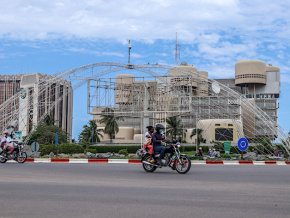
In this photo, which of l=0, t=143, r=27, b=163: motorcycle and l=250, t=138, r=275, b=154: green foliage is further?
l=250, t=138, r=275, b=154: green foliage

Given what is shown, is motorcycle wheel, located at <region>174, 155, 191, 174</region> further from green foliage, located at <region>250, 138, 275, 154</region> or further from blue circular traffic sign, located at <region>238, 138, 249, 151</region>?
green foliage, located at <region>250, 138, 275, 154</region>

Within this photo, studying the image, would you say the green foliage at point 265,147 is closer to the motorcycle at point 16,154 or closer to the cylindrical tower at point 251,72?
the motorcycle at point 16,154

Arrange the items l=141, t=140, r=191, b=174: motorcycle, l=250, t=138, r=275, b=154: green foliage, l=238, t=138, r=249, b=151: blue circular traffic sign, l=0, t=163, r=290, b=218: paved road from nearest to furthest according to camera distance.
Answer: l=0, t=163, r=290, b=218: paved road
l=141, t=140, r=191, b=174: motorcycle
l=238, t=138, r=249, b=151: blue circular traffic sign
l=250, t=138, r=275, b=154: green foliage

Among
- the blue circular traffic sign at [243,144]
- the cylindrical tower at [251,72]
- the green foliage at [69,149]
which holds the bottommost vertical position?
the green foliage at [69,149]

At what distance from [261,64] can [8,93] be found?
9844cm

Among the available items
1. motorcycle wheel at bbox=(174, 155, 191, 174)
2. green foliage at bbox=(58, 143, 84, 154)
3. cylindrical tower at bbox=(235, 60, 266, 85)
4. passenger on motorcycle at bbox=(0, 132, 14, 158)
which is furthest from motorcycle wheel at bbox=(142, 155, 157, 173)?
cylindrical tower at bbox=(235, 60, 266, 85)

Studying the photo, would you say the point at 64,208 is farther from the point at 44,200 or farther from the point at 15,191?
the point at 15,191

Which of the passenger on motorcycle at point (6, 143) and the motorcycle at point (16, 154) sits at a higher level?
the passenger on motorcycle at point (6, 143)

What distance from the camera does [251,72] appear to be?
423 ft

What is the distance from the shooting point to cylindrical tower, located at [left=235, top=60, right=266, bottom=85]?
12888cm

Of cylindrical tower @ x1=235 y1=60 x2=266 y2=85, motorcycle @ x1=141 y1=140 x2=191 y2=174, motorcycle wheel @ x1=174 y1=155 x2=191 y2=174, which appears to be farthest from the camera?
cylindrical tower @ x1=235 y1=60 x2=266 y2=85

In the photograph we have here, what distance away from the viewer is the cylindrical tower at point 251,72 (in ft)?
423

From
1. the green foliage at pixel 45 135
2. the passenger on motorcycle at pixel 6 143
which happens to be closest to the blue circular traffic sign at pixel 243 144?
the passenger on motorcycle at pixel 6 143

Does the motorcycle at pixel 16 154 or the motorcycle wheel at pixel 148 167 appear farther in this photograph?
the motorcycle at pixel 16 154
